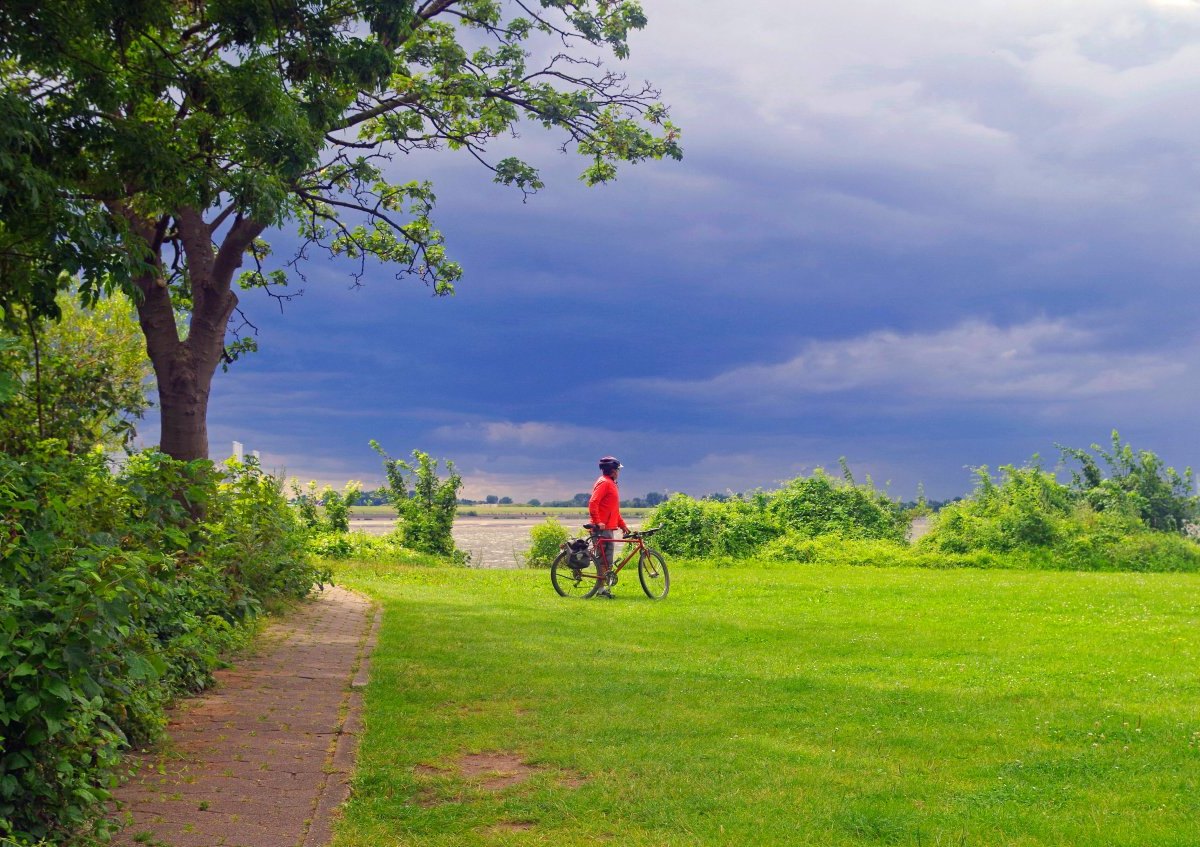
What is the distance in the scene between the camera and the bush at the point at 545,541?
27.2 m

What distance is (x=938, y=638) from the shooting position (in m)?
11.6

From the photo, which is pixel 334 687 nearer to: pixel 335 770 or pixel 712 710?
pixel 335 770

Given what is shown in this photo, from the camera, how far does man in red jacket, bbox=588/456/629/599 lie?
16344mm

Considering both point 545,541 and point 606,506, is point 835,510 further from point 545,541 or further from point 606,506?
point 606,506

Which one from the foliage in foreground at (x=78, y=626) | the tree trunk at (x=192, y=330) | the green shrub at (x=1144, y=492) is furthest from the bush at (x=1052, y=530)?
the foliage in foreground at (x=78, y=626)

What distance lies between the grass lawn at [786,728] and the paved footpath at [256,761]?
0.24 m

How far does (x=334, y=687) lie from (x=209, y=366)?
23.9ft

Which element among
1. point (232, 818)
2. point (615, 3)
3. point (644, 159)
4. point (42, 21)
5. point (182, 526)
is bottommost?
point (232, 818)

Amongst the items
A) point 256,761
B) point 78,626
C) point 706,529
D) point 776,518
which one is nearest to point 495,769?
point 256,761

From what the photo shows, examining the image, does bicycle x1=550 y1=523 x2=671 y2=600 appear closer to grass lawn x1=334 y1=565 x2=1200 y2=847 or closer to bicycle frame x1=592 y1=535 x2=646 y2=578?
bicycle frame x1=592 y1=535 x2=646 y2=578

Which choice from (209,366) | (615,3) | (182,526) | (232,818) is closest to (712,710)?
(232,818)

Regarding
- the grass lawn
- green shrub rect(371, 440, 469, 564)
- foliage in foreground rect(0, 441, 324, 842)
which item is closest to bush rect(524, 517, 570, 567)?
green shrub rect(371, 440, 469, 564)

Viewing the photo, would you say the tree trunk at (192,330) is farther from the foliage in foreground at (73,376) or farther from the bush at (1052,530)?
the bush at (1052,530)

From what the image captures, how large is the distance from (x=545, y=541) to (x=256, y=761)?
21663mm
